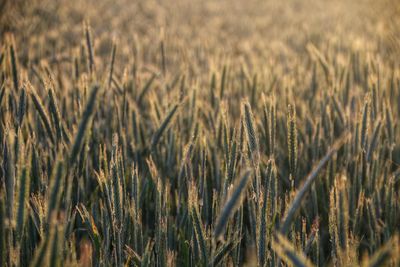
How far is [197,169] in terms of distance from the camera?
3.01 feet

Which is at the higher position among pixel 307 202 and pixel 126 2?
pixel 126 2

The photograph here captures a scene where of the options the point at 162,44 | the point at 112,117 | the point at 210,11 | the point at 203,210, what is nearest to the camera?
the point at 203,210

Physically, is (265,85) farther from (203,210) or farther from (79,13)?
(79,13)

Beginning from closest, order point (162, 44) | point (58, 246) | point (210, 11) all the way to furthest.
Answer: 1. point (58, 246)
2. point (162, 44)
3. point (210, 11)

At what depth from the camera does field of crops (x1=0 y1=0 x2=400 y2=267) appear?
53cm

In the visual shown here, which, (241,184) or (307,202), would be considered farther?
(307,202)

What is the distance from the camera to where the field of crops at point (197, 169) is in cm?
53

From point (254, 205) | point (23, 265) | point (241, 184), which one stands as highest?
point (241, 184)

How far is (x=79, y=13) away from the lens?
344cm

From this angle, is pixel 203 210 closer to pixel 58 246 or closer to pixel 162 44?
pixel 58 246

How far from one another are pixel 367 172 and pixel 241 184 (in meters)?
0.44

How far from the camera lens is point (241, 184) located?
45cm

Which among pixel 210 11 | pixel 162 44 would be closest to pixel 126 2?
pixel 210 11

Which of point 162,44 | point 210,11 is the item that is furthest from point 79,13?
point 162,44
